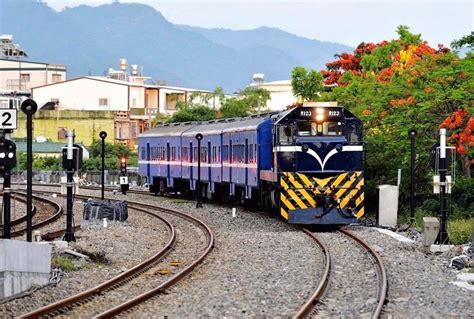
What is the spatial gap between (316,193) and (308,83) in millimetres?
43285

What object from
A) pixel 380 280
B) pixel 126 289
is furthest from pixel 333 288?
pixel 126 289

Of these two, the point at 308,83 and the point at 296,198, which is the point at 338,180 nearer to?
the point at 296,198

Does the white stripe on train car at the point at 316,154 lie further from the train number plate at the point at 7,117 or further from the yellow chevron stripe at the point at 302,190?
the train number plate at the point at 7,117

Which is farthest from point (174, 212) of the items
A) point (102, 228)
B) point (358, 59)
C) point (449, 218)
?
point (358, 59)

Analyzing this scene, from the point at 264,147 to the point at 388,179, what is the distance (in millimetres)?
6354

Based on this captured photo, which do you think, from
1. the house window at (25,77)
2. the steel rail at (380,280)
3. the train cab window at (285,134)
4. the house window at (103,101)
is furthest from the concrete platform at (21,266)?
the house window at (25,77)

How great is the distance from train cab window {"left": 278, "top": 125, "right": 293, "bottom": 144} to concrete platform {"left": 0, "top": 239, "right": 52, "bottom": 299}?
423 inches

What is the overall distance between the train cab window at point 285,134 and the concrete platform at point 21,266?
35.2 ft

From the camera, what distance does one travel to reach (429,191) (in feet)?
108

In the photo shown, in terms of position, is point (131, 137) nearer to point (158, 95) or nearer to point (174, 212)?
point (158, 95)

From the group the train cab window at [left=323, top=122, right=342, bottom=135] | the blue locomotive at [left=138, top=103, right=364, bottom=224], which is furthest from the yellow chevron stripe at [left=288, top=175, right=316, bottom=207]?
the train cab window at [left=323, top=122, right=342, bottom=135]

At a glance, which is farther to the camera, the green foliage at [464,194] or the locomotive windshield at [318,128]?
the green foliage at [464,194]

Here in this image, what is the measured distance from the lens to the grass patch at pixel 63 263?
A: 1739cm

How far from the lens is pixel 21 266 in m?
14.4
